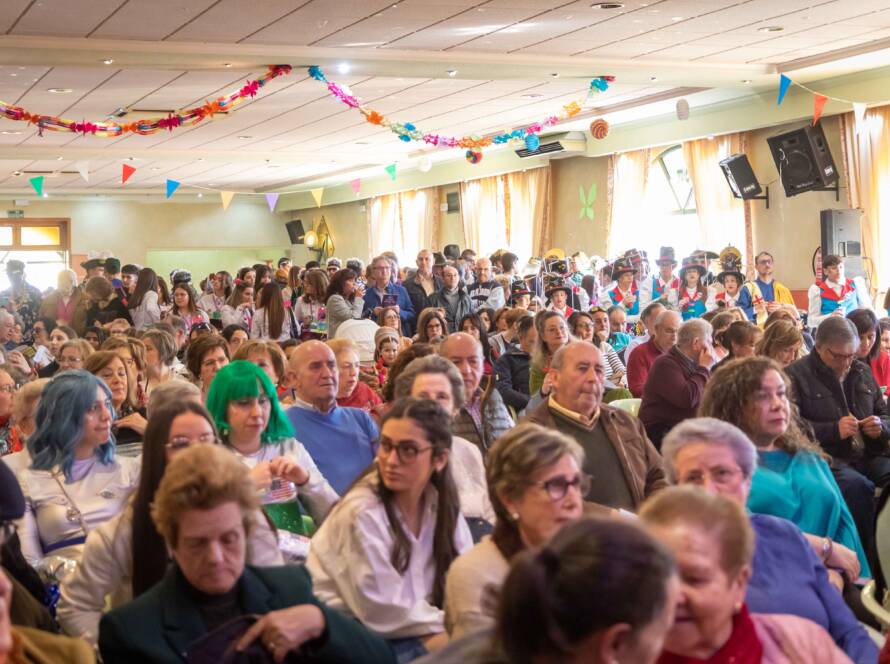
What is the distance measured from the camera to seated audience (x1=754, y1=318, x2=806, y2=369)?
5508mm

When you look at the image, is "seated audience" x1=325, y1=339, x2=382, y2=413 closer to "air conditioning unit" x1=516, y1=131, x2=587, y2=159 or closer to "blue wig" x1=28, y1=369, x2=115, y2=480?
"blue wig" x1=28, y1=369, x2=115, y2=480

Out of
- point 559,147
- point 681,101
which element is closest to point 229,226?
point 559,147

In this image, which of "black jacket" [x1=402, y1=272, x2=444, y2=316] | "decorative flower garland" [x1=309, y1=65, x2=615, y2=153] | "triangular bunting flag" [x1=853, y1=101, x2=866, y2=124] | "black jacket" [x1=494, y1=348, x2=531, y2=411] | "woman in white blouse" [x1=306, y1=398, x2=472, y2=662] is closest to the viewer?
"woman in white blouse" [x1=306, y1=398, x2=472, y2=662]

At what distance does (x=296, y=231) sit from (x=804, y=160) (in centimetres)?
→ 1468

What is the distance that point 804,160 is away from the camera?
11508 millimetres

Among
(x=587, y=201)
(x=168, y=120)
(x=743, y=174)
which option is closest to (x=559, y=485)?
(x=168, y=120)

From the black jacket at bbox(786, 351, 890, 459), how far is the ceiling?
3.13 metres

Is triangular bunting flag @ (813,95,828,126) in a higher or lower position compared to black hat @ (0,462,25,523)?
higher

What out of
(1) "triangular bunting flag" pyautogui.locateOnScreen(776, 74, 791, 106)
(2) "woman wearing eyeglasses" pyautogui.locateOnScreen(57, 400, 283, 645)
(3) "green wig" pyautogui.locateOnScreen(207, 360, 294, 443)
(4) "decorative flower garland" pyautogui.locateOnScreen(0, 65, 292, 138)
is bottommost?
(2) "woman wearing eyeglasses" pyautogui.locateOnScreen(57, 400, 283, 645)

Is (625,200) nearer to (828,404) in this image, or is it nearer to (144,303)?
(144,303)

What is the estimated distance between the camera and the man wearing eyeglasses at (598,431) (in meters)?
3.96

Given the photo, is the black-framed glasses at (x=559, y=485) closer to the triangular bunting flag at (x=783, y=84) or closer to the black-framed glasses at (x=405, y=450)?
the black-framed glasses at (x=405, y=450)

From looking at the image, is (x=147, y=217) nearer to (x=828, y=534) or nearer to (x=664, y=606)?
(x=828, y=534)

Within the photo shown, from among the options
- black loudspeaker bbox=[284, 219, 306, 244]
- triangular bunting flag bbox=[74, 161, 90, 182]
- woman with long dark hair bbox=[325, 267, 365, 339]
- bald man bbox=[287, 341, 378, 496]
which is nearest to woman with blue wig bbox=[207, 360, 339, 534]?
bald man bbox=[287, 341, 378, 496]
